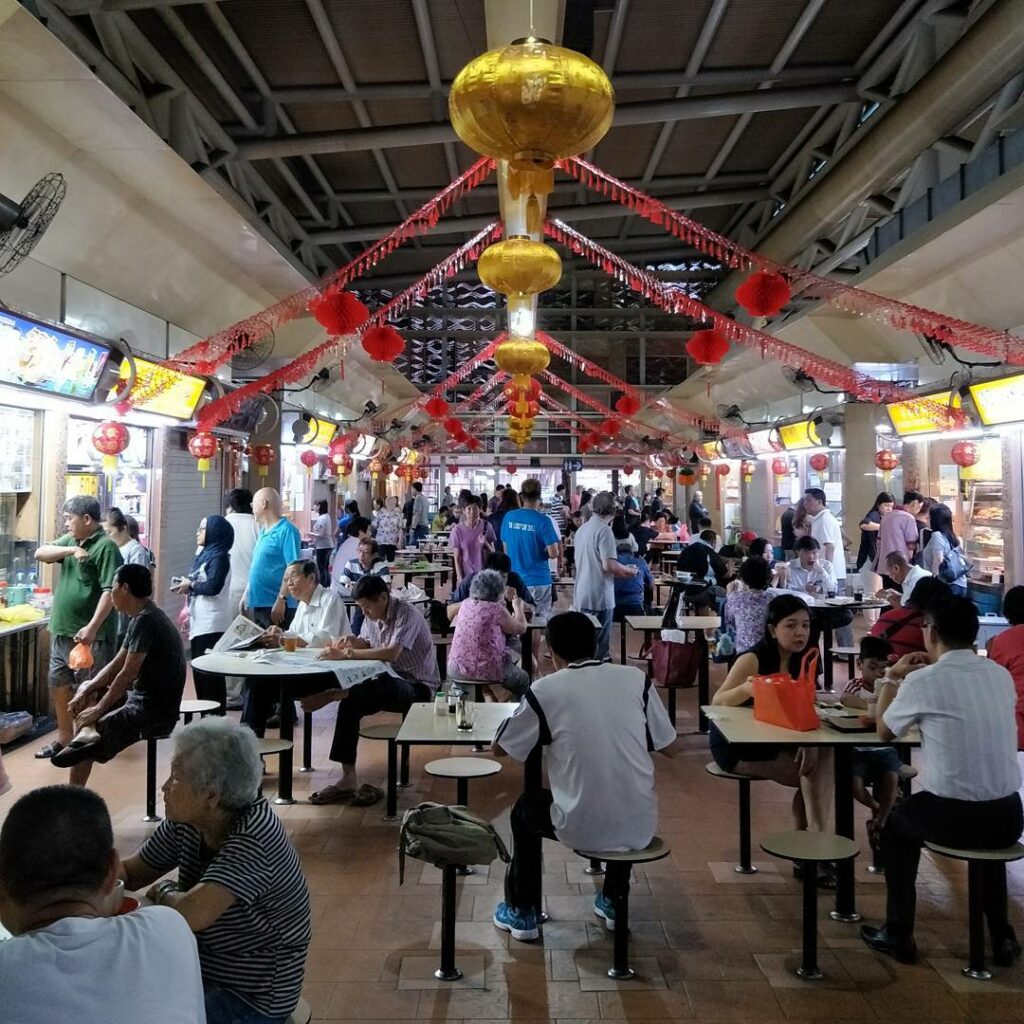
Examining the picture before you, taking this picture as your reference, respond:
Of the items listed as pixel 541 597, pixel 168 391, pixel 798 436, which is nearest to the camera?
pixel 168 391

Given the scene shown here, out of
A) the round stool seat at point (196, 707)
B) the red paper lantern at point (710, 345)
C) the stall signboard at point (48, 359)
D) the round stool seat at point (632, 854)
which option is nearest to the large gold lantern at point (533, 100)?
the round stool seat at point (632, 854)

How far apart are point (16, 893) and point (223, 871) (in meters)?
0.60

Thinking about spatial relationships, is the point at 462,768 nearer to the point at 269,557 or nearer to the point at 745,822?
the point at 745,822

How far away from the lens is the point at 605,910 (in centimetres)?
349

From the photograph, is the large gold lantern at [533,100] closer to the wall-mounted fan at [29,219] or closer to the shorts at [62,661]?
Result: the wall-mounted fan at [29,219]

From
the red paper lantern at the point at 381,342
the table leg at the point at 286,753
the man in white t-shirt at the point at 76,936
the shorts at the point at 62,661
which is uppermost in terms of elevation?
the red paper lantern at the point at 381,342

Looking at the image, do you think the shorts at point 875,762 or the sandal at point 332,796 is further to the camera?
the sandal at point 332,796

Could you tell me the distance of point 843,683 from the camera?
25.5 feet

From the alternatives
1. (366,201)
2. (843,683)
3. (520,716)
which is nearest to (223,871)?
(520,716)

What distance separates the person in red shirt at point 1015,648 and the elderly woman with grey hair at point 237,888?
358 centimetres

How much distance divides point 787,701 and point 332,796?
2769 mm

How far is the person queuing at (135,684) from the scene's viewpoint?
4086 mm

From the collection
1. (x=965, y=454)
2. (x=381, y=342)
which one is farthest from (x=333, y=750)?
(x=965, y=454)

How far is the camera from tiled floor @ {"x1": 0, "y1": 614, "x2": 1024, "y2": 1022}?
2885mm
